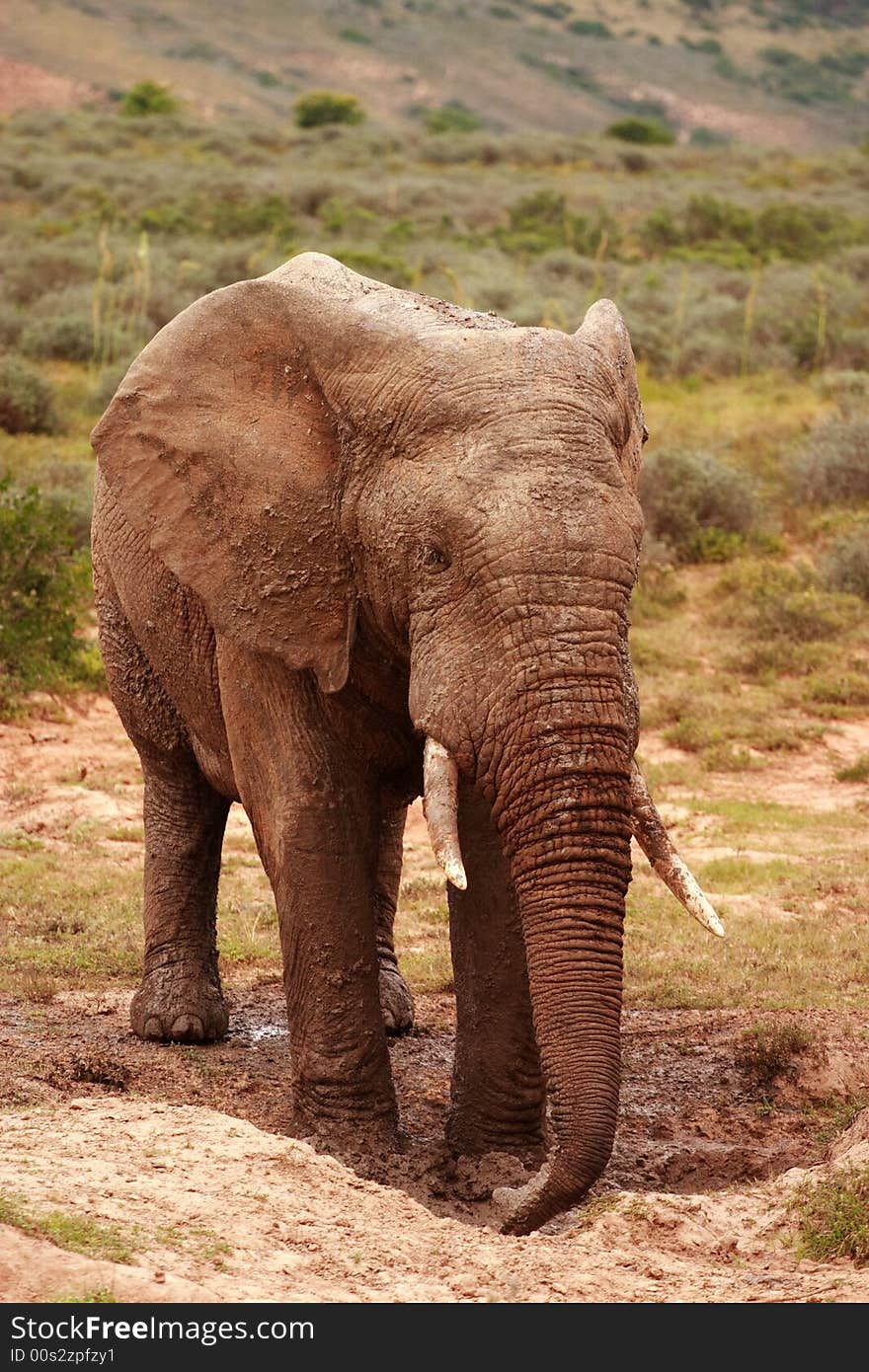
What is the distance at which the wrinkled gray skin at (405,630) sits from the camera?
4812 mm

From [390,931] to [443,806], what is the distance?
2.62 metres

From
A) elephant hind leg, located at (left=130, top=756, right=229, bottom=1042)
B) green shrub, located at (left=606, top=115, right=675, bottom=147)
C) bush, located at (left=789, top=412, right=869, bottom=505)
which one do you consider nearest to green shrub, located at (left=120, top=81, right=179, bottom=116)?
green shrub, located at (left=606, top=115, right=675, bottom=147)

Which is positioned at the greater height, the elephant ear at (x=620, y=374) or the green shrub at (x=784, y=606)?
the elephant ear at (x=620, y=374)

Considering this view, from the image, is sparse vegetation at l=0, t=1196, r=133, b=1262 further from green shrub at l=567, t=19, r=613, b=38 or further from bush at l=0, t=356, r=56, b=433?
green shrub at l=567, t=19, r=613, b=38

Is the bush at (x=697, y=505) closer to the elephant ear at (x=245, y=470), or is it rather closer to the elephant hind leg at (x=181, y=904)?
the elephant hind leg at (x=181, y=904)

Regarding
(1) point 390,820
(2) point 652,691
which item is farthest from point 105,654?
(2) point 652,691

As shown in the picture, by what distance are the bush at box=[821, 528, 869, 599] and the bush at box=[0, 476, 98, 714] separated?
18.8ft

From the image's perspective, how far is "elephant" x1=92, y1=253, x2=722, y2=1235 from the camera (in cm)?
482

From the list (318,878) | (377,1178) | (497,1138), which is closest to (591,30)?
(318,878)

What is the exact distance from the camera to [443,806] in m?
4.93

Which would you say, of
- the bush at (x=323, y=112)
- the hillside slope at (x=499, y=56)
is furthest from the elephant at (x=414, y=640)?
the hillside slope at (x=499, y=56)

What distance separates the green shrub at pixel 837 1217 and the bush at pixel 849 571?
31.2ft

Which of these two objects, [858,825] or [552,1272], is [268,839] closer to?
[552,1272]

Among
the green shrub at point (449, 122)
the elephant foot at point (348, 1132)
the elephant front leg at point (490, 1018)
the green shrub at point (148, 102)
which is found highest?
the elephant front leg at point (490, 1018)
